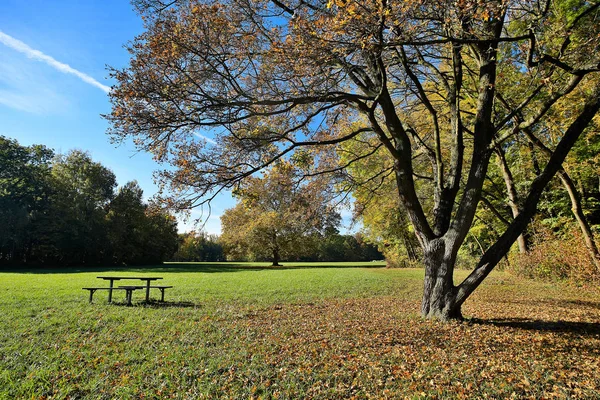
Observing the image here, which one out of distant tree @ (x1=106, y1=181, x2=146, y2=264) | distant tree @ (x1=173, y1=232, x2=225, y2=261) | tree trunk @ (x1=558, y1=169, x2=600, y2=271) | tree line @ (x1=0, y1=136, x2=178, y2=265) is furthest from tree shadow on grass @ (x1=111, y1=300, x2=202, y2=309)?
distant tree @ (x1=173, y1=232, x2=225, y2=261)

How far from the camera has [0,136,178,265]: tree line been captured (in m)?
30.5

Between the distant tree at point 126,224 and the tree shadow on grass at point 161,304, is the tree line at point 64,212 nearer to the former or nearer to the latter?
the distant tree at point 126,224

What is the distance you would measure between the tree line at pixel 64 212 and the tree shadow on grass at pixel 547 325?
28.5m

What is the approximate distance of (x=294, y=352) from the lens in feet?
15.8

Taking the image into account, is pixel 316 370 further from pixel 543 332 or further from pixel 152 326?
pixel 543 332

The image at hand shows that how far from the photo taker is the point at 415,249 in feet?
108

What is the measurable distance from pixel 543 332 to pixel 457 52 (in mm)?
5935

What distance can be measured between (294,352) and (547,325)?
5.32m

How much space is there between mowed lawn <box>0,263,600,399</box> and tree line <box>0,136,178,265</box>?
2460 centimetres

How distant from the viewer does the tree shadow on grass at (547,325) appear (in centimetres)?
607

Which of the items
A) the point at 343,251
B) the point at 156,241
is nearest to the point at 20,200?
the point at 156,241

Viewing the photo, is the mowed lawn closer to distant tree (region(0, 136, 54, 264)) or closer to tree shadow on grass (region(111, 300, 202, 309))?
tree shadow on grass (region(111, 300, 202, 309))

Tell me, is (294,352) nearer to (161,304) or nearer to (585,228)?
(161,304)

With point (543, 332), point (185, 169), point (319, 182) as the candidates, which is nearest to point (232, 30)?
point (185, 169)
